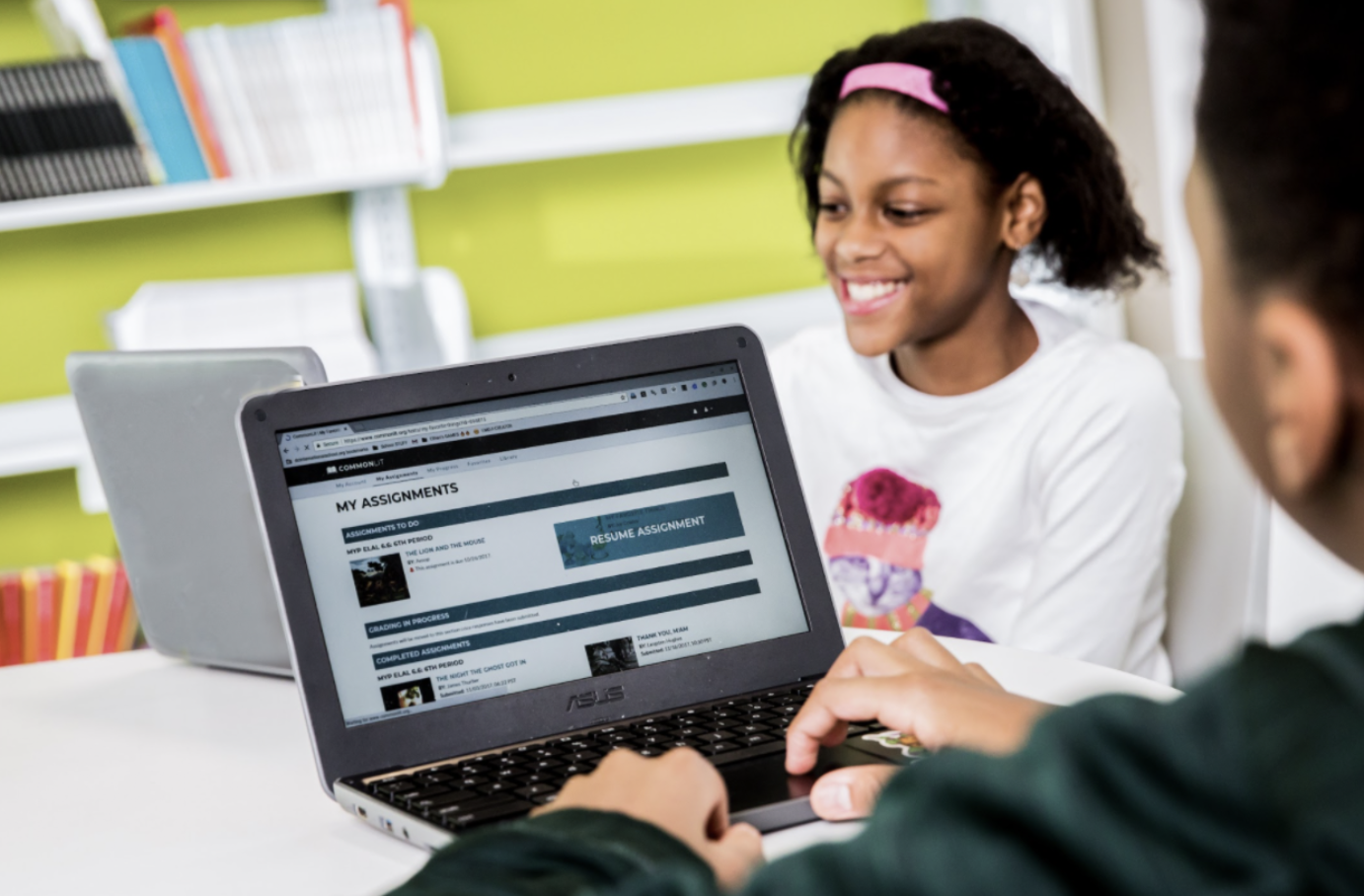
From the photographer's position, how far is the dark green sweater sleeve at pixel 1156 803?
0.33 m

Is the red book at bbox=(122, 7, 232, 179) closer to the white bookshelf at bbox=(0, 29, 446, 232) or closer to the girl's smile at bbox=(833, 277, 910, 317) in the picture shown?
the white bookshelf at bbox=(0, 29, 446, 232)

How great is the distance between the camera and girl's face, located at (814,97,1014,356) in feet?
5.13

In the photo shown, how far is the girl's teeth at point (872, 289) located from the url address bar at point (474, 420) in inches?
29.7

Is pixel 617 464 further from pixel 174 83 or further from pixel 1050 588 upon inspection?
pixel 174 83

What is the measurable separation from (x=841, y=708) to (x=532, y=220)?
1938 mm

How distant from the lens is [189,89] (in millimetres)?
2086

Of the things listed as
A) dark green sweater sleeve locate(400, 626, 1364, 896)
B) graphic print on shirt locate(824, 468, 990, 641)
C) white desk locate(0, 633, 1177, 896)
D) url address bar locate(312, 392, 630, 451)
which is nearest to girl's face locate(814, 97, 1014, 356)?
graphic print on shirt locate(824, 468, 990, 641)

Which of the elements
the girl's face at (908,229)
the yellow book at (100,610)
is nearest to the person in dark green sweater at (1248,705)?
the girl's face at (908,229)

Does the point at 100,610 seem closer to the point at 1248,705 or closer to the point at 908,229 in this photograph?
the point at 908,229

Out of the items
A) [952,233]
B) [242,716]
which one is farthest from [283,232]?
[242,716]

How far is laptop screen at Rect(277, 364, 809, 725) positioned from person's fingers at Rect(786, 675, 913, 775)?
0.17 metres

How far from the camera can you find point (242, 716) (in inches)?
41.1

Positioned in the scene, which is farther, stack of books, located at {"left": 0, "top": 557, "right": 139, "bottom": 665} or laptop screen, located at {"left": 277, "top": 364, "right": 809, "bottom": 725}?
stack of books, located at {"left": 0, "top": 557, "right": 139, "bottom": 665}

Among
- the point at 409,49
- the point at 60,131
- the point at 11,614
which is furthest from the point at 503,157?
the point at 11,614
